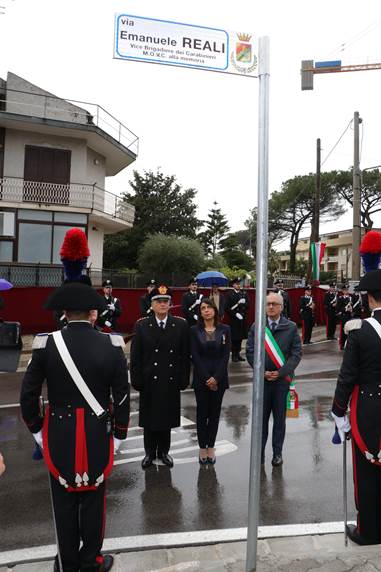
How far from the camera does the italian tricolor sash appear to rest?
523 cm

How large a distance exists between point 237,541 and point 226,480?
52.5 inches

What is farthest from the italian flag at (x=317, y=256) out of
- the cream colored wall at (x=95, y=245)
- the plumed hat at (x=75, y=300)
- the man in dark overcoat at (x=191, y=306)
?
the plumed hat at (x=75, y=300)

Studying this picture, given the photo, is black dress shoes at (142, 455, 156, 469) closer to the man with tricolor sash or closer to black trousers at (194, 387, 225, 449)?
black trousers at (194, 387, 225, 449)

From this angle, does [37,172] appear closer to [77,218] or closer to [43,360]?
[77,218]

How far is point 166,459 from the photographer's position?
523 centimetres

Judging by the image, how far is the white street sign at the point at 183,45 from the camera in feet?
8.46

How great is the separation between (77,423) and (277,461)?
3028 mm

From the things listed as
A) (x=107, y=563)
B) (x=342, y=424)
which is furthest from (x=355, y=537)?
(x=107, y=563)

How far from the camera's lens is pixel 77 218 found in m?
23.6

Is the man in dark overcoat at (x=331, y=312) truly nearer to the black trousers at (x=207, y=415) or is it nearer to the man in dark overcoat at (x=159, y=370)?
the black trousers at (x=207, y=415)

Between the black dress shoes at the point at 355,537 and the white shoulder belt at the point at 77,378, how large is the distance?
80.0 inches

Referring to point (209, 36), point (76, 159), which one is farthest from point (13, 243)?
point (209, 36)

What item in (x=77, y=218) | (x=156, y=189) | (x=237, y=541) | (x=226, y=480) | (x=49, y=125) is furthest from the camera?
(x=156, y=189)

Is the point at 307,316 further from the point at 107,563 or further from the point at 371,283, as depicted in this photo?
the point at 107,563
